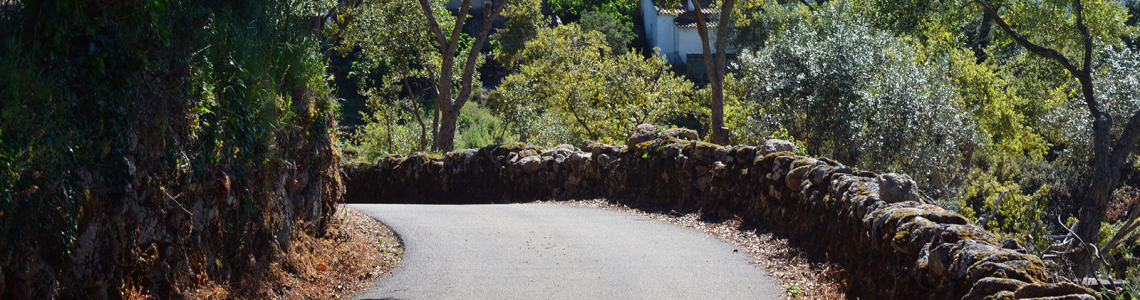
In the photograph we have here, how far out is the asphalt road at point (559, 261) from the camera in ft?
27.7

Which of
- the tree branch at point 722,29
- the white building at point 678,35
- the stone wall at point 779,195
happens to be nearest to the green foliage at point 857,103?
the tree branch at point 722,29

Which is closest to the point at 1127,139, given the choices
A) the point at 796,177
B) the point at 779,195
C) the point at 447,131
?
A: the point at 779,195

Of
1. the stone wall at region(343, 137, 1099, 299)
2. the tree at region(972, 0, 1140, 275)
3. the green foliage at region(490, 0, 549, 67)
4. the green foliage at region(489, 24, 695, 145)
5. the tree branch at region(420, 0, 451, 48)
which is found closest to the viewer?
the stone wall at region(343, 137, 1099, 299)

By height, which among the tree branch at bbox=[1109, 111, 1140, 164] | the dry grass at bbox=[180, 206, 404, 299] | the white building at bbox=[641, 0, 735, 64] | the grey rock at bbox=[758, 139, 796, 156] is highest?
the white building at bbox=[641, 0, 735, 64]

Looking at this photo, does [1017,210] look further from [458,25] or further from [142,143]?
[142,143]

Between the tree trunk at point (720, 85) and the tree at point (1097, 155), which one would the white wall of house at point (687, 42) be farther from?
the tree at point (1097, 155)

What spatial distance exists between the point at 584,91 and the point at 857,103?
29.3 ft

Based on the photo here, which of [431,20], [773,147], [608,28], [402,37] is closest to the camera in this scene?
[773,147]

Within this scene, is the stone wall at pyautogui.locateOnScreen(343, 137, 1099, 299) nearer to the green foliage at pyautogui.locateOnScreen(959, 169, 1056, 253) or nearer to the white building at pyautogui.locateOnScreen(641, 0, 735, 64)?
the green foliage at pyautogui.locateOnScreen(959, 169, 1056, 253)

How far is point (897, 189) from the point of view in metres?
8.08

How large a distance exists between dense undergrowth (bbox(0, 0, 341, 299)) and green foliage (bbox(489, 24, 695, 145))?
16563 mm

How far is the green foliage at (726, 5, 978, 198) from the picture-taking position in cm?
1903

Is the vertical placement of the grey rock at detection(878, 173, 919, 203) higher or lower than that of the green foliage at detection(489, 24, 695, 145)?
lower

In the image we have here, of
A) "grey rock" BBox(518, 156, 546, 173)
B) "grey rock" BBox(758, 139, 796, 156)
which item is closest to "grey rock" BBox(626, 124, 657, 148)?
"grey rock" BBox(518, 156, 546, 173)
